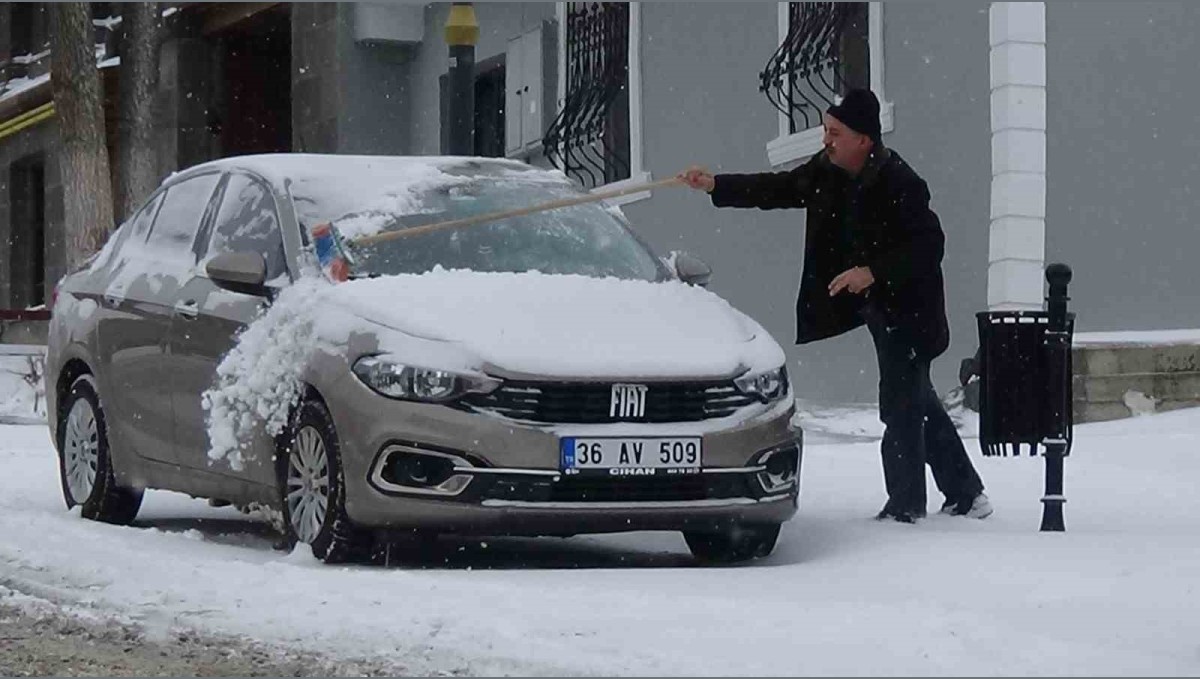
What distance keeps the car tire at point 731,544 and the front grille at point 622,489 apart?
32 cm

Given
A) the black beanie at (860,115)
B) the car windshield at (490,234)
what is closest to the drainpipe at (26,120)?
the car windshield at (490,234)

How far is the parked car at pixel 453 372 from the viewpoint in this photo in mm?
7961

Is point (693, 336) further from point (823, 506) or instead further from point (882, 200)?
point (823, 506)

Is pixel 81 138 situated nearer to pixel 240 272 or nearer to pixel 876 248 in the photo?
pixel 240 272

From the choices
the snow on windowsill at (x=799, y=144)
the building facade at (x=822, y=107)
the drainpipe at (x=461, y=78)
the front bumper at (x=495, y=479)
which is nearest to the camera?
the front bumper at (x=495, y=479)

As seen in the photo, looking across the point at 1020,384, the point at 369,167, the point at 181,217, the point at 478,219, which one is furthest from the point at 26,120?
the point at 1020,384

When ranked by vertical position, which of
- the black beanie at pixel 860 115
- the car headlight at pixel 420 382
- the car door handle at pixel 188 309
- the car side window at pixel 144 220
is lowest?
the car headlight at pixel 420 382

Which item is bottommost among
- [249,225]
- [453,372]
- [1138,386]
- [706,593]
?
[1138,386]

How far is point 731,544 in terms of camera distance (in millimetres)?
8703

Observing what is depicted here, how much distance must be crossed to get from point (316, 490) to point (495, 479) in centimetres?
70

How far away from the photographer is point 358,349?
8.07m

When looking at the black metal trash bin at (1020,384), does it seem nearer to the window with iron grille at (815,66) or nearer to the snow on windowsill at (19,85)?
the window with iron grille at (815,66)

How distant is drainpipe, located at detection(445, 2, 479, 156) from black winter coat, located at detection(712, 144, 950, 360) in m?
3.76

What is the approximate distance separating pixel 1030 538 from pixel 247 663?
10.3ft
